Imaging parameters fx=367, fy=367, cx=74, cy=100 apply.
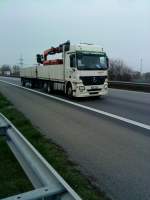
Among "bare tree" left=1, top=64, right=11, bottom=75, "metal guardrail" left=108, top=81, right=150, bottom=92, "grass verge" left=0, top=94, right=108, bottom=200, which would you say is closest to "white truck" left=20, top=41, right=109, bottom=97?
"metal guardrail" left=108, top=81, right=150, bottom=92

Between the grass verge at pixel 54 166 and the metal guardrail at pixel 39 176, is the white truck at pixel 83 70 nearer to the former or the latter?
the grass verge at pixel 54 166

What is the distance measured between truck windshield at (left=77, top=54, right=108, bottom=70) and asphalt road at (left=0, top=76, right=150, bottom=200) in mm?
5606

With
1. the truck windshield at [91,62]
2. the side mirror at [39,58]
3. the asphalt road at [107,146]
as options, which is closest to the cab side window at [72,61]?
the truck windshield at [91,62]

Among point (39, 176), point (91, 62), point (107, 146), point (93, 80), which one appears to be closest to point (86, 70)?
point (91, 62)

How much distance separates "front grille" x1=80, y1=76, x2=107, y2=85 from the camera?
2033 centimetres

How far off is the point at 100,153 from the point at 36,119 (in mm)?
5785

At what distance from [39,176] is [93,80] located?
1673 centimetres

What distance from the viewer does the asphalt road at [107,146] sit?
5809mm

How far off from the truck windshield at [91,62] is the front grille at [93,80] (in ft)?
1.66

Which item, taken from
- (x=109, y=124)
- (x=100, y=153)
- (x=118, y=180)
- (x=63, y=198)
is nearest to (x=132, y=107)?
(x=109, y=124)

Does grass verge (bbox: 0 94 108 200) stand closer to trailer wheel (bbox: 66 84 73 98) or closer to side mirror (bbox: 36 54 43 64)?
trailer wheel (bbox: 66 84 73 98)

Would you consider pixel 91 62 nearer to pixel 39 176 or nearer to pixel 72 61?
pixel 72 61

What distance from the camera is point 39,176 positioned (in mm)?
4020

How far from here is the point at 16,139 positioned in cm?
588
